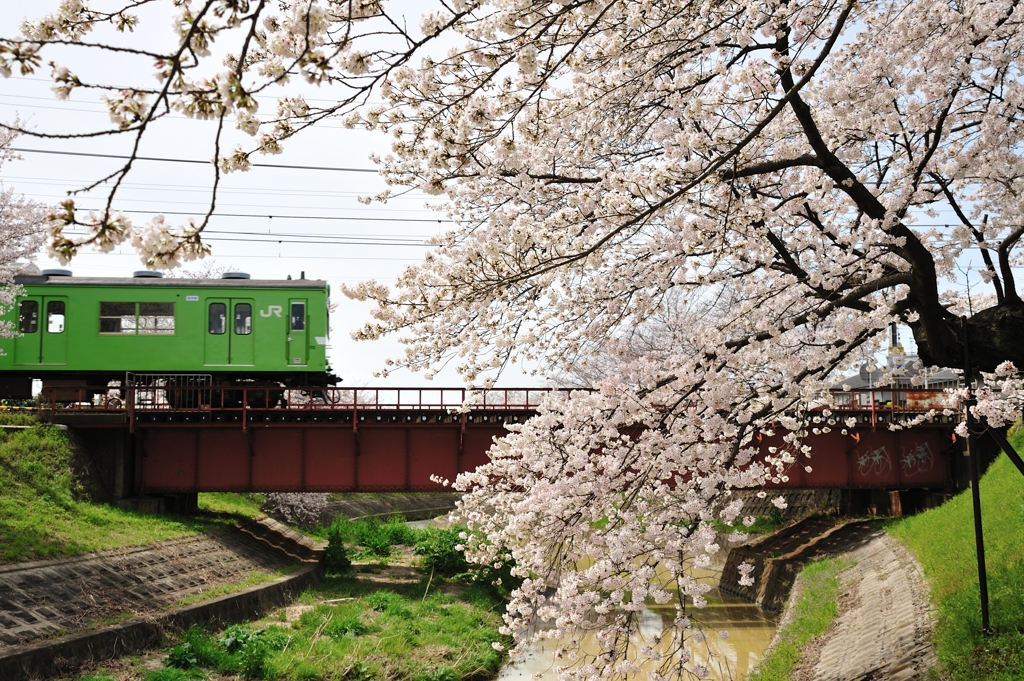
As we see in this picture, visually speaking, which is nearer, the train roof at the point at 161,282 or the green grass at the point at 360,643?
the green grass at the point at 360,643

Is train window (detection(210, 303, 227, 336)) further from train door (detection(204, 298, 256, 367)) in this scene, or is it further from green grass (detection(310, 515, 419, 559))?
green grass (detection(310, 515, 419, 559))

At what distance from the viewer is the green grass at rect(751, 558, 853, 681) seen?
11.2m

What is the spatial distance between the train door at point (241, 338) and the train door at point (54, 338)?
12.8 ft

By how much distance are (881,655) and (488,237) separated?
7.08 m

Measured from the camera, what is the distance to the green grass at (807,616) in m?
11.2

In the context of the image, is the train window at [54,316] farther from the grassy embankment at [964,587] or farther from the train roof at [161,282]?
the grassy embankment at [964,587]

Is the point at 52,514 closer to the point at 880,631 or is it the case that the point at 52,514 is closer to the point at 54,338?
the point at 54,338

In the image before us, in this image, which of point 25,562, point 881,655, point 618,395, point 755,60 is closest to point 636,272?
point 618,395

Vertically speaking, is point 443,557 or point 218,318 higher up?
point 218,318

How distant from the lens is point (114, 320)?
19.0 metres

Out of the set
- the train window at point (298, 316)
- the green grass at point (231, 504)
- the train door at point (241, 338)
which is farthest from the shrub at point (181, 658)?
the green grass at point (231, 504)

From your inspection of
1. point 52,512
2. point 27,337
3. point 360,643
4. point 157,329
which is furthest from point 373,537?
point 27,337

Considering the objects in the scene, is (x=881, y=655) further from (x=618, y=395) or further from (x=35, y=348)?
(x=35, y=348)

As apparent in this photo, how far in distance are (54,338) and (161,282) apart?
2.79 metres
